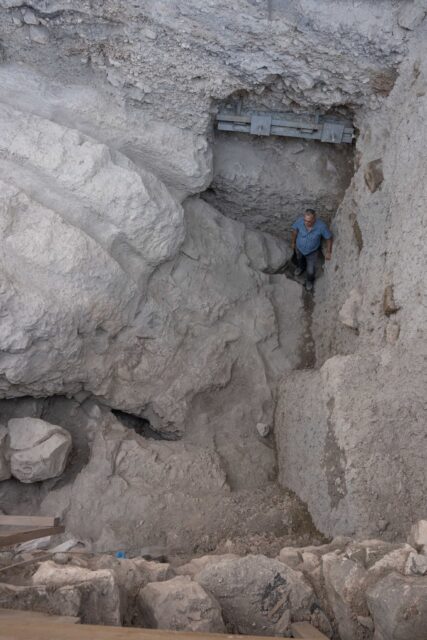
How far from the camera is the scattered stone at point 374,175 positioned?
4605mm

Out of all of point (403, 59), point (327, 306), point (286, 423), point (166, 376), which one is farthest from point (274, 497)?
point (403, 59)

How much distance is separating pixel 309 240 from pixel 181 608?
3.46 meters

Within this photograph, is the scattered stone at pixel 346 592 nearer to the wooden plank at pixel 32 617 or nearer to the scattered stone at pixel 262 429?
the wooden plank at pixel 32 617

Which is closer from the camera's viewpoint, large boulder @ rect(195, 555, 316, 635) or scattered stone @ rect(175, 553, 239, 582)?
large boulder @ rect(195, 555, 316, 635)

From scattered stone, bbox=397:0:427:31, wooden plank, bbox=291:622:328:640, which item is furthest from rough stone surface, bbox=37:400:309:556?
scattered stone, bbox=397:0:427:31

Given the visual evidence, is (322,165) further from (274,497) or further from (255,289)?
(274,497)

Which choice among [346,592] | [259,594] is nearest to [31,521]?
Answer: [259,594]

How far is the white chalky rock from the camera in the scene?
4508mm

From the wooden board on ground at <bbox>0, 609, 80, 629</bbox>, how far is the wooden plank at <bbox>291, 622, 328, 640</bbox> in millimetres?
996

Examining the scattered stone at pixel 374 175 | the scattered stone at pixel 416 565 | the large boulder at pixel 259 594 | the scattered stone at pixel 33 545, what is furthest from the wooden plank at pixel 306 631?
the scattered stone at pixel 374 175

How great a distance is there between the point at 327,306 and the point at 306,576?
2844mm

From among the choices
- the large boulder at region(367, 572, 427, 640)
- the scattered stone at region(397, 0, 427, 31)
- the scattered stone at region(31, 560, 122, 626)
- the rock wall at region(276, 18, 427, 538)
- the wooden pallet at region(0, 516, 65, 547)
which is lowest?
the wooden pallet at region(0, 516, 65, 547)

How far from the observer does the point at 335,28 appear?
4094mm

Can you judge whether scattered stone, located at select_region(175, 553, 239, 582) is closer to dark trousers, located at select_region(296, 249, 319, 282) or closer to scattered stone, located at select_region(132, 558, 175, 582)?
scattered stone, located at select_region(132, 558, 175, 582)
